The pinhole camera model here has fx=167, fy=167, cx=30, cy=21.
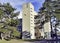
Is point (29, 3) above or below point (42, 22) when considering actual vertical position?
above

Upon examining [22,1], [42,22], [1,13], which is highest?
[22,1]

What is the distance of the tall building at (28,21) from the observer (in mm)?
2740

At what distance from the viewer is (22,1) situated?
2857mm

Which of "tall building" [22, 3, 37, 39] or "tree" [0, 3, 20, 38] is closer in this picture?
"tall building" [22, 3, 37, 39]

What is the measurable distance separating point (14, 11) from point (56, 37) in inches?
33.1

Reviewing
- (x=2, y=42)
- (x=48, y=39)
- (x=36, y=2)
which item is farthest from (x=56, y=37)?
(x=2, y=42)

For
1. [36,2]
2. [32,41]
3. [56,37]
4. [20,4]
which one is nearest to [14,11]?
[20,4]

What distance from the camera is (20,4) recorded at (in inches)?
112

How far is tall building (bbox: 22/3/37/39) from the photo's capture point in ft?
8.99

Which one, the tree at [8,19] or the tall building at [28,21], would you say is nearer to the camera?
the tall building at [28,21]

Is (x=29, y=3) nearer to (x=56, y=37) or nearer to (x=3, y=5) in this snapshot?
(x=3, y=5)

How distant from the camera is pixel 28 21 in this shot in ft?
8.98

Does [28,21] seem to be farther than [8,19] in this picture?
No

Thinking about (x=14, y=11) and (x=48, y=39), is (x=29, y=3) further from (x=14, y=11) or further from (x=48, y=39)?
(x=48, y=39)
